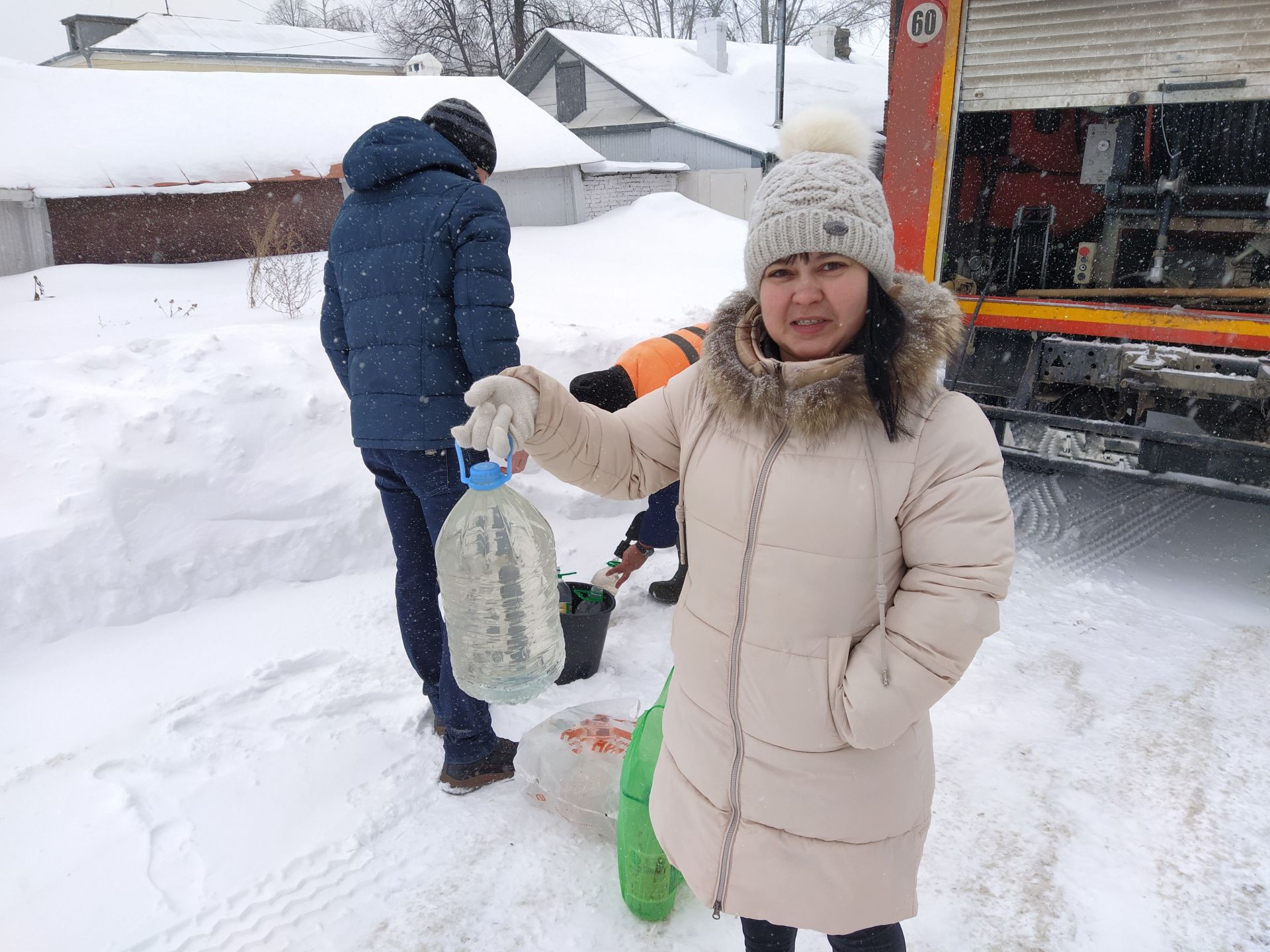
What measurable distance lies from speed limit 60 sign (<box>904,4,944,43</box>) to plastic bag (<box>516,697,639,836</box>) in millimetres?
4122

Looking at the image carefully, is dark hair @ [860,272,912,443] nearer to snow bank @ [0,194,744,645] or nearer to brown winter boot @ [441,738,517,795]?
brown winter boot @ [441,738,517,795]

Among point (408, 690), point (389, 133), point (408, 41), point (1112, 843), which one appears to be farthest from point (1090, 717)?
point (408, 41)

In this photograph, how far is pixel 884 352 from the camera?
1426mm

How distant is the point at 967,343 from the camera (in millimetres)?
4926

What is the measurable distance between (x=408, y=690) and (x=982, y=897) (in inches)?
85.7

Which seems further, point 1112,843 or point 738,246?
point 738,246

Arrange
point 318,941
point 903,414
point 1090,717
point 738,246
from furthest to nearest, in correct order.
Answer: point 738,246 → point 1090,717 → point 318,941 → point 903,414

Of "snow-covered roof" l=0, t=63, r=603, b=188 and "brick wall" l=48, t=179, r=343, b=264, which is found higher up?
"snow-covered roof" l=0, t=63, r=603, b=188

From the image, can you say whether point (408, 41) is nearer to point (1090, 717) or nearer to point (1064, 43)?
point (1064, 43)

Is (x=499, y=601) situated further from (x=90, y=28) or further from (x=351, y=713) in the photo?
(x=90, y=28)

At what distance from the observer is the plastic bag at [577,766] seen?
252cm

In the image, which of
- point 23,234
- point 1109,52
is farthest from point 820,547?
point 23,234

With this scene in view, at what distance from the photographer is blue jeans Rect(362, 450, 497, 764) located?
250 centimetres

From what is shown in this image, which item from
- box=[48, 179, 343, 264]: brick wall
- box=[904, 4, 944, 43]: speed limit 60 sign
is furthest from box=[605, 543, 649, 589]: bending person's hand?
box=[48, 179, 343, 264]: brick wall
